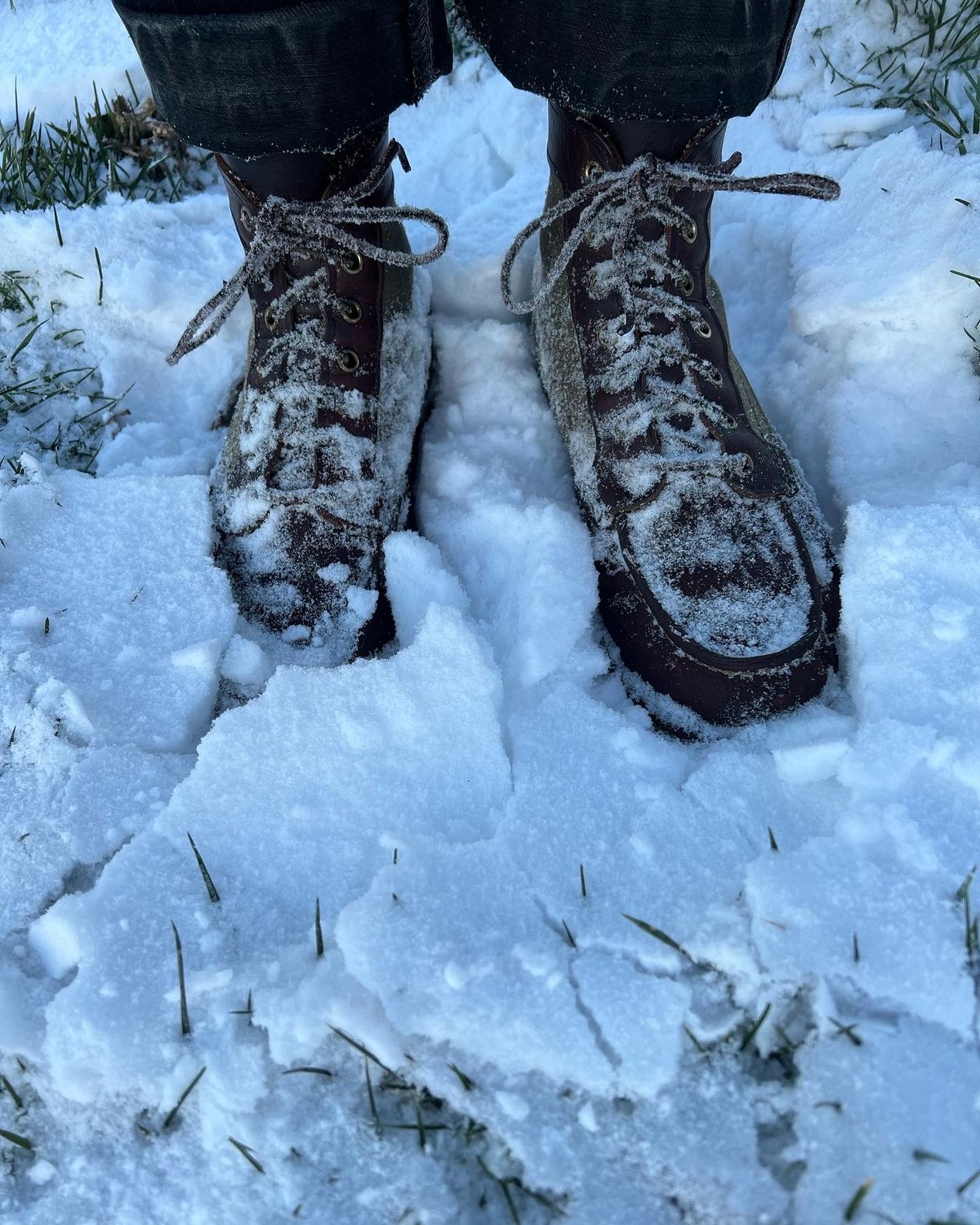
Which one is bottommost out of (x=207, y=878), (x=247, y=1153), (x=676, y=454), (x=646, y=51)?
(x=247, y=1153)

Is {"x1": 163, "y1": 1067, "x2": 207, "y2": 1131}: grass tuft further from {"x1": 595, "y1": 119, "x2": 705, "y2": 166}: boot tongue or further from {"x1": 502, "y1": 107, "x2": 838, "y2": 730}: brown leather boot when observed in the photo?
{"x1": 595, "y1": 119, "x2": 705, "y2": 166}: boot tongue

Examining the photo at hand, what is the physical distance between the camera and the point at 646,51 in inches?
41.9

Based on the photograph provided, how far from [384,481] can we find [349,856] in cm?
59

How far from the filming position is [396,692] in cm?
124

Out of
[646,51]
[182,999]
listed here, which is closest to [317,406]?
[646,51]

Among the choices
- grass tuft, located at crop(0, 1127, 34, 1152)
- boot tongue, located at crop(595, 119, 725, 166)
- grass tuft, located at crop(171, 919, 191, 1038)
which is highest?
boot tongue, located at crop(595, 119, 725, 166)

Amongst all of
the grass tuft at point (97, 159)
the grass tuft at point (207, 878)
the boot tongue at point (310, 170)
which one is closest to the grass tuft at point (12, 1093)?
the grass tuft at point (207, 878)

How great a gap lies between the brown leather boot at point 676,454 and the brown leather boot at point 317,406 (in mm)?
261

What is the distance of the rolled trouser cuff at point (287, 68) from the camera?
101cm

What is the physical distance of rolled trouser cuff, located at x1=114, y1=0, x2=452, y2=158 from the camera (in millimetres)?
1014

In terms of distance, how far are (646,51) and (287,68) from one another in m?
0.42

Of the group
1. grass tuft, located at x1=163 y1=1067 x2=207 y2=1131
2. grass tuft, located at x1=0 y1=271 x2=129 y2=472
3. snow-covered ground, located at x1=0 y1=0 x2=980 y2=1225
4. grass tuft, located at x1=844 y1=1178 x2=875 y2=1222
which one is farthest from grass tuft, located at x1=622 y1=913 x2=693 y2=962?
grass tuft, located at x1=0 y1=271 x2=129 y2=472

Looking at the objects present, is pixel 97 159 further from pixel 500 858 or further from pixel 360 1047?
pixel 360 1047

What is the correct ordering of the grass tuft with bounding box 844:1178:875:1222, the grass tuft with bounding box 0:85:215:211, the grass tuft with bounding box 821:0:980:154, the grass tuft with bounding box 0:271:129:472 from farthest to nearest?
the grass tuft with bounding box 0:85:215:211
the grass tuft with bounding box 821:0:980:154
the grass tuft with bounding box 0:271:129:472
the grass tuft with bounding box 844:1178:875:1222
